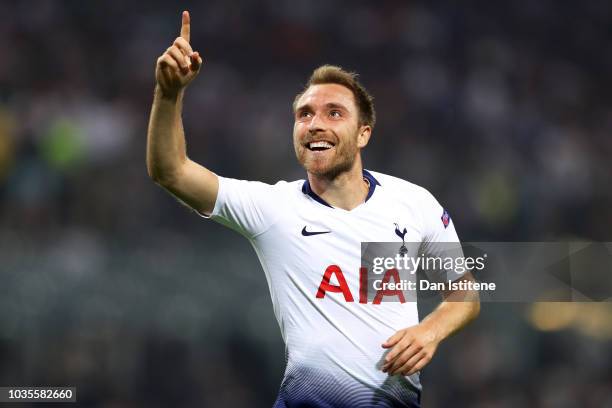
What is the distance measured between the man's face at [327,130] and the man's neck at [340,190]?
29mm

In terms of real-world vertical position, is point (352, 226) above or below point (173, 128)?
below

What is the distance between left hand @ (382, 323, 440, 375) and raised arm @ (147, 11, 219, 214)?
926 mm

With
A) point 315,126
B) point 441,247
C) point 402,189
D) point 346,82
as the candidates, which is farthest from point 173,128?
point 441,247

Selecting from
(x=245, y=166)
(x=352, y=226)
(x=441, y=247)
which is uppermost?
(x=245, y=166)

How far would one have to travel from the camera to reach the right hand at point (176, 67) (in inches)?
119

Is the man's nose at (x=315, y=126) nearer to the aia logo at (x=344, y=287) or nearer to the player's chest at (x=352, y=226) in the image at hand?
the player's chest at (x=352, y=226)

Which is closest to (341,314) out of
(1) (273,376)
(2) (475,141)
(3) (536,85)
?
(1) (273,376)

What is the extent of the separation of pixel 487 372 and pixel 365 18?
15.7 feet

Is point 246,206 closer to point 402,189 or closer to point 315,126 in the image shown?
point 315,126

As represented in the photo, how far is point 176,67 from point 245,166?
5.15 meters

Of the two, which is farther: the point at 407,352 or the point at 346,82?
the point at 346,82

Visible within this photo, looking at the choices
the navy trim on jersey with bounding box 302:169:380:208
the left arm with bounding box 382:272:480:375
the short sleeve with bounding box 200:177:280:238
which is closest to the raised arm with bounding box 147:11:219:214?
the short sleeve with bounding box 200:177:280:238

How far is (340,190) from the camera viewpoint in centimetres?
379

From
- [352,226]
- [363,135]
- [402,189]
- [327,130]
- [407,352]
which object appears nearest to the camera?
[407,352]
